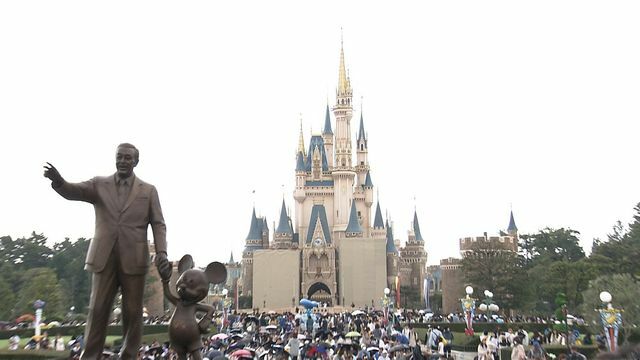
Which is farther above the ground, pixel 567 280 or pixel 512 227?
pixel 512 227

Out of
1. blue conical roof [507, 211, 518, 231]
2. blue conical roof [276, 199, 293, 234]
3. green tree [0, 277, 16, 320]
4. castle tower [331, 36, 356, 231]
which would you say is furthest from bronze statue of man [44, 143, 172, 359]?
blue conical roof [507, 211, 518, 231]

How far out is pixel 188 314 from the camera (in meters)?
6.56

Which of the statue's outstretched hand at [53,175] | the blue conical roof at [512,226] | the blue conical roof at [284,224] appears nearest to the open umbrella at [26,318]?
the statue's outstretched hand at [53,175]

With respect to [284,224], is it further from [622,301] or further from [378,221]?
[622,301]

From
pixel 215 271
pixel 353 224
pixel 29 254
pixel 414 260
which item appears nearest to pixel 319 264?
pixel 353 224

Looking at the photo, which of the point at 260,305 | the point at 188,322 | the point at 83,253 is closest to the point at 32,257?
the point at 83,253

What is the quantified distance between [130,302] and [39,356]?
32.9 ft

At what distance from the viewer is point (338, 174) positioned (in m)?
79.9

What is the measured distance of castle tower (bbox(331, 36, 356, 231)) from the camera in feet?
259

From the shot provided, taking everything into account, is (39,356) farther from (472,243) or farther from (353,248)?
(353,248)

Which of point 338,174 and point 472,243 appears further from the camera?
point 338,174

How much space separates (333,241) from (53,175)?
235ft

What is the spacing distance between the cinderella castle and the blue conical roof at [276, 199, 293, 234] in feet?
0.38

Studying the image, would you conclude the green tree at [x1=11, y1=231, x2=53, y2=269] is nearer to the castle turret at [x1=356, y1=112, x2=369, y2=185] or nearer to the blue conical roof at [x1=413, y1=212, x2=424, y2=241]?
the castle turret at [x1=356, y1=112, x2=369, y2=185]
